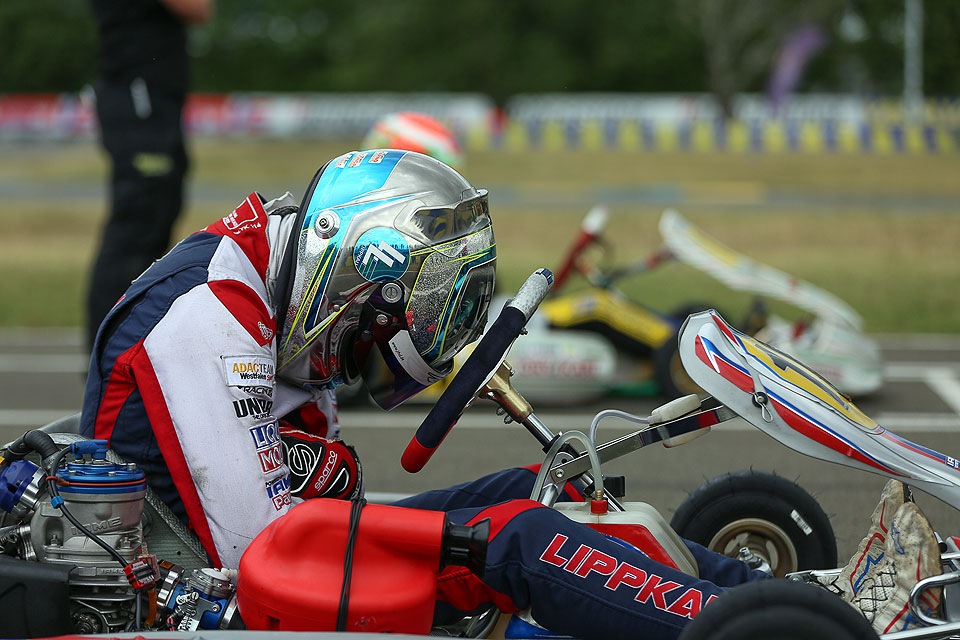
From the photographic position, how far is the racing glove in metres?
2.40

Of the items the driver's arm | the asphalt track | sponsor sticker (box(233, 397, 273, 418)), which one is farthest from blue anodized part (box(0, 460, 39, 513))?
the asphalt track

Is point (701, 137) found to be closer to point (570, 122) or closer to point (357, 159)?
point (570, 122)

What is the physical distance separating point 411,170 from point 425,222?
139 mm

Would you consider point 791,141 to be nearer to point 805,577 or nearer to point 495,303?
point 495,303

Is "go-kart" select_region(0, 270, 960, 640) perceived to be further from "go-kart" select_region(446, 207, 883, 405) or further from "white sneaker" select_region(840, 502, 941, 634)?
"go-kart" select_region(446, 207, 883, 405)

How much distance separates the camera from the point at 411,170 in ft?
7.66

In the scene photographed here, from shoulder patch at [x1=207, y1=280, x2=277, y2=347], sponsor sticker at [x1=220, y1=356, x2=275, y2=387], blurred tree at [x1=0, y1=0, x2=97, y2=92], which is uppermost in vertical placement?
blurred tree at [x1=0, y1=0, x2=97, y2=92]

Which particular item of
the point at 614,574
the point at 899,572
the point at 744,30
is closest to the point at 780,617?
the point at 614,574

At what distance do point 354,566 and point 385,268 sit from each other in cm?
60

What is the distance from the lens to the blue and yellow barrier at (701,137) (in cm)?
1886

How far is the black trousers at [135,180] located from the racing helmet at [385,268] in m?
3.07

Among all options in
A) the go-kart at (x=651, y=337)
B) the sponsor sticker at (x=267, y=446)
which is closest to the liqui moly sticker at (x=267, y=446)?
the sponsor sticker at (x=267, y=446)

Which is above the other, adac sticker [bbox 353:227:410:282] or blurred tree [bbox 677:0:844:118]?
blurred tree [bbox 677:0:844:118]

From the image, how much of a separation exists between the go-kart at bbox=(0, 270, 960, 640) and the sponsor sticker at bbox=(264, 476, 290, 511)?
96mm
